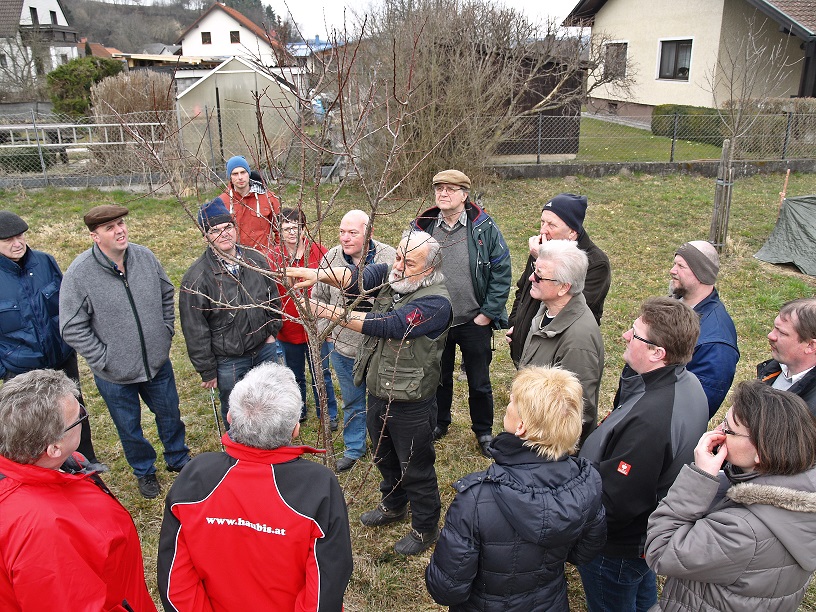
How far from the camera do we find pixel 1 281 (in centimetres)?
355

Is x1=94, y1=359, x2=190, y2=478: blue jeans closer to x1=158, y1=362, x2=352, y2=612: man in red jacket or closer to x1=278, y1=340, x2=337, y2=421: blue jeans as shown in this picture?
x1=278, y1=340, x2=337, y2=421: blue jeans

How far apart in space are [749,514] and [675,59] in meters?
21.2

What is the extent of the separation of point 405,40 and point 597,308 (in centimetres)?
913

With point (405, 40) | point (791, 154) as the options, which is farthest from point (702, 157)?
point (405, 40)

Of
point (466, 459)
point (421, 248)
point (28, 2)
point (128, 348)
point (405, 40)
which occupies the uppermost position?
point (28, 2)

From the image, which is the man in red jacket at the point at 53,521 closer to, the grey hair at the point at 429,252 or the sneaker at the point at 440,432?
the grey hair at the point at 429,252

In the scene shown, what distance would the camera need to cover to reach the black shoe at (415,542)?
3373 mm

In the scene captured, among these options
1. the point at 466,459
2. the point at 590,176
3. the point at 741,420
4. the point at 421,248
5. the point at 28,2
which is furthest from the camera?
the point at 28,2

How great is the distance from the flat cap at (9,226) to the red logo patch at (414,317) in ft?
7.65

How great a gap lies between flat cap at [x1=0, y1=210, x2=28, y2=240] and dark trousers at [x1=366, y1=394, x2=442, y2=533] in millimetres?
2307

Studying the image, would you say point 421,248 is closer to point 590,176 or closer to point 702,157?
point 590,176

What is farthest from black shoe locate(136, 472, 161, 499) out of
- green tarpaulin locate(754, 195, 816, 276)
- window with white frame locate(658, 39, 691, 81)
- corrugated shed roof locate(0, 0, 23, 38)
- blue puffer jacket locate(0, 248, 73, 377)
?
corrugated shed roof locate(0, 0, 23, 38)

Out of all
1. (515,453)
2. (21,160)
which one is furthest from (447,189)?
(21,160)

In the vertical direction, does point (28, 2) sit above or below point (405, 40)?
above
